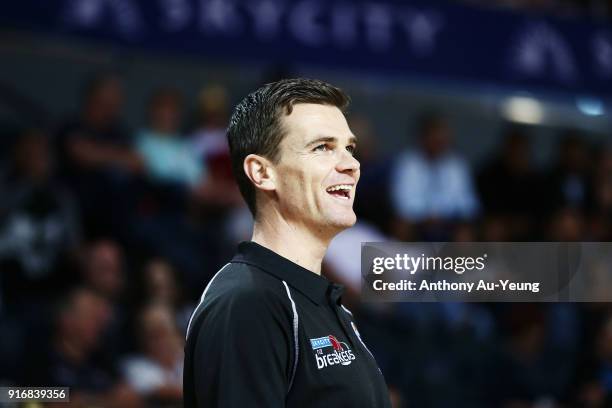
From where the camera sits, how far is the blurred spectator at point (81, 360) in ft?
15.4

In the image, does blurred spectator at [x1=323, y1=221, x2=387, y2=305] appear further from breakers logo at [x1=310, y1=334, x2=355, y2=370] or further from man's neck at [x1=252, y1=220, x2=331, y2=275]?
breakers logo at [x1=310, y1=334, x2=355, y2=370]

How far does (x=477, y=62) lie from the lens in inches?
277

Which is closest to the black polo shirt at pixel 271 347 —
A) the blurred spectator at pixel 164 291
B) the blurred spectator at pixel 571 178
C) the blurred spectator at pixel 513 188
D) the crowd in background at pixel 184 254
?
the crowd in background at pixel 184 254

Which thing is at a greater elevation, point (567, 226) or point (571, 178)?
point (571, 178)

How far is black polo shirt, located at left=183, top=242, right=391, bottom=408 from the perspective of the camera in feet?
6.44

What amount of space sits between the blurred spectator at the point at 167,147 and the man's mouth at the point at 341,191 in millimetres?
4655

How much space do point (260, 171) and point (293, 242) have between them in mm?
165

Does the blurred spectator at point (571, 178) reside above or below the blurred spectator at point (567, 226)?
above

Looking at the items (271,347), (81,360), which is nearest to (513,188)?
(81,360)

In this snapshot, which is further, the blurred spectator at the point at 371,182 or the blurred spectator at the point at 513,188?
the blurred spectator at the point at 513,188

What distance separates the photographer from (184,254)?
6.60 meters

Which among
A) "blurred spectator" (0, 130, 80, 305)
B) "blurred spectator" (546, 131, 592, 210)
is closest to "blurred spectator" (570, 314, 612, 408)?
"blurred spectator" (546, 131, 592, 210)

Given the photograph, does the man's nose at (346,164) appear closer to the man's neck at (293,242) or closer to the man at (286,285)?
the man at (286,285)

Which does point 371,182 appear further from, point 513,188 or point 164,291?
point 164,291
